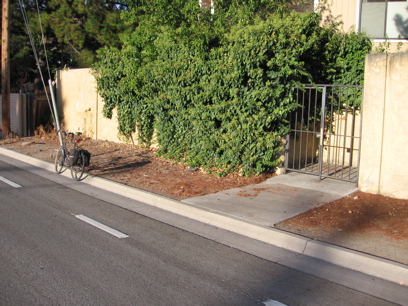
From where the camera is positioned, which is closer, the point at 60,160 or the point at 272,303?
the point at 272,303

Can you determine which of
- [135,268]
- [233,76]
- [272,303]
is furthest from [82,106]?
Result: [272,303]

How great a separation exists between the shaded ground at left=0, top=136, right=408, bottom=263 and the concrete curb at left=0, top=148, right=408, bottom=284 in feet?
0.88

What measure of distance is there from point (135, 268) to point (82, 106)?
14.8m

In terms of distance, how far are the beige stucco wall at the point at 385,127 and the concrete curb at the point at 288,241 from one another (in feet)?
10.2

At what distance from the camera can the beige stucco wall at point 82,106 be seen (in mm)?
17775

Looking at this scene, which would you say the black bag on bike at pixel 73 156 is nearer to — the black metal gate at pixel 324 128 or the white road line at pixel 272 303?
the black metal gate at pixel 324 128

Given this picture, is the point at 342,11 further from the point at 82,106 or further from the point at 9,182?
the point at 82,106

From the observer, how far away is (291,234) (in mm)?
6590

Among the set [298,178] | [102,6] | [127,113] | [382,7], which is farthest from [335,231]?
[102,6]

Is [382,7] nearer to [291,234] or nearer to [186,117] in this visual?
[186,117]

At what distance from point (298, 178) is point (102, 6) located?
15584mm

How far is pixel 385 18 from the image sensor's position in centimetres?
1297

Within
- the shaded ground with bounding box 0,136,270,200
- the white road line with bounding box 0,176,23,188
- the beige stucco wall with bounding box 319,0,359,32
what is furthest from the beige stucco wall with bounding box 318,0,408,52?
the white road line with bounding box 0,176,23,188

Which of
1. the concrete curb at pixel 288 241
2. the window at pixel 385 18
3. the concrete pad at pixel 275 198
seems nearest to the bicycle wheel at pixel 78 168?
the concrete curb at pixel 288 241
